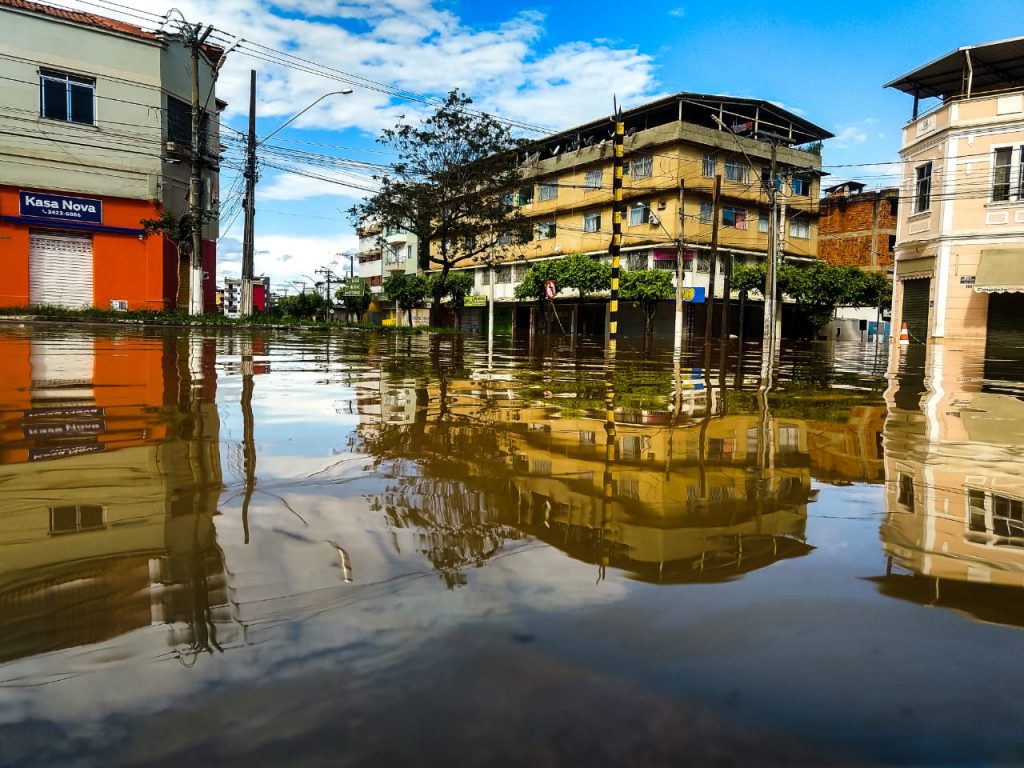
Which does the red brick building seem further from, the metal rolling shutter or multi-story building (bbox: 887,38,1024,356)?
the metal rolling shutter

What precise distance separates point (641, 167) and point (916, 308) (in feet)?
62.8

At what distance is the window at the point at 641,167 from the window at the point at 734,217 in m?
5.68

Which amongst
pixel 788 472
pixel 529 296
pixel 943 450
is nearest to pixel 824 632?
→ pixel 788 472

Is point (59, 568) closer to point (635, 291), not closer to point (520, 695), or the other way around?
point (520, 695)

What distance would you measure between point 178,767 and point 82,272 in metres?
29.5

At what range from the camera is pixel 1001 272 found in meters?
24.7

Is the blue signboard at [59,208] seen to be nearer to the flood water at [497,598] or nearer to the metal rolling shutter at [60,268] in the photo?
the metal rolling shutter at [60,268]

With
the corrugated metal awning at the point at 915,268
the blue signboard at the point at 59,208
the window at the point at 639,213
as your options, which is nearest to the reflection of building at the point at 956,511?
the corrugated metal awning at the point at 915,268

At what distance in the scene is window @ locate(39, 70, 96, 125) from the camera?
2503 cm

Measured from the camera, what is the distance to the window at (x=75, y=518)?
2.71m

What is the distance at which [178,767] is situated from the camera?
1.37 m

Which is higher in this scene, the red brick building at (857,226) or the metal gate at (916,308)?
the red brick building at (857,226)

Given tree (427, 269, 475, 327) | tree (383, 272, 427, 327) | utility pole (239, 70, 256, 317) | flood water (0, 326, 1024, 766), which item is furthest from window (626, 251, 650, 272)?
flood water (0, 326, 1024, 766)

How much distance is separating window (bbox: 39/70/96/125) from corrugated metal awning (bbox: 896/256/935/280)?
33.0 m
